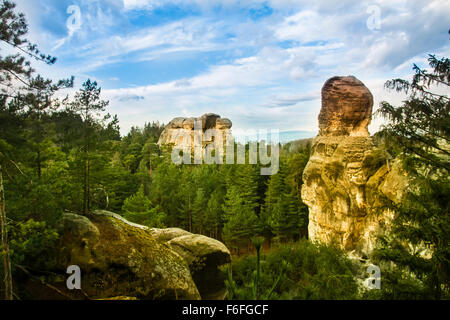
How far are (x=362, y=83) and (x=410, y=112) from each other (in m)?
14.3

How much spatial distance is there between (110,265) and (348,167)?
1603 centimetres

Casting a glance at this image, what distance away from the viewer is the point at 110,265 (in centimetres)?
816

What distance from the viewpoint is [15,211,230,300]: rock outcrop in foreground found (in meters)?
7.92

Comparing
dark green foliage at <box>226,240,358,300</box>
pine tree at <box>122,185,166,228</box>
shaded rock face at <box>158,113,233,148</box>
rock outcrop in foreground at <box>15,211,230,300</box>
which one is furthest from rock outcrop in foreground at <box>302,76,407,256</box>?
shaded rock face at <box>158,113,233,148</box>

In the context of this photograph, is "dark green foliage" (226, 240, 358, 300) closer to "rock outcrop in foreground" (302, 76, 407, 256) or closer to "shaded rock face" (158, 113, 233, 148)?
"rock outcrop in foreground" (302, 76, 407, 256)

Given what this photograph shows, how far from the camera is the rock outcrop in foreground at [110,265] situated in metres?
7.92

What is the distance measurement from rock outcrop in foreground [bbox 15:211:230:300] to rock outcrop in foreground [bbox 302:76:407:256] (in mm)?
12631

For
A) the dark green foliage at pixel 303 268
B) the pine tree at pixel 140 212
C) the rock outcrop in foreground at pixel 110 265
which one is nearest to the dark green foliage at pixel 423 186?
the dark green foliage at pixel 303 268

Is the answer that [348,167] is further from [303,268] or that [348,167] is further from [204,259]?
[204,259]

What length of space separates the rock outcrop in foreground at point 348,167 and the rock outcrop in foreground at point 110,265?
497 inches

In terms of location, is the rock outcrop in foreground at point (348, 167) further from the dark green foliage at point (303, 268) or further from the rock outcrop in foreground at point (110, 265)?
the rock outcrop in foreground at point (110, 265)

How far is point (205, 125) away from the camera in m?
56.0
